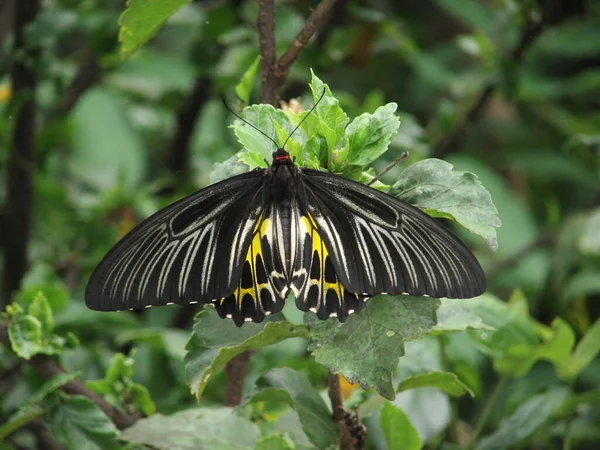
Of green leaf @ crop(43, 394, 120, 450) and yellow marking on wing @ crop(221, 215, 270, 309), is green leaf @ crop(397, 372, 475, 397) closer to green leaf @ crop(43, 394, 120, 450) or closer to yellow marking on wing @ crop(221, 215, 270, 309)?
yellow marking on wing @ crop(221, 215, 270, 309)

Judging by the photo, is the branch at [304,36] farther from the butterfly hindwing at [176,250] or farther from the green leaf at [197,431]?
the green leaf at [197,431]

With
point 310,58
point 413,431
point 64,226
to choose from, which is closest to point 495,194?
point 310,58

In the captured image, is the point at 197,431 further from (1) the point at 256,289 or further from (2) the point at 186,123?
(2) the point at 186,123

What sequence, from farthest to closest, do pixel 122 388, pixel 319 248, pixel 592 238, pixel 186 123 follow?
1. pixel 186 123
2. pixel 592 238
3. pixel 122 388
4. pixel 319 248

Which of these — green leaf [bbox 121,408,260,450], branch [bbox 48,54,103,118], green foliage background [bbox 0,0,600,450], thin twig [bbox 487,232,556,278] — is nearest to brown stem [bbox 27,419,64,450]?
green foliage background [bbox 0,0,600,450]

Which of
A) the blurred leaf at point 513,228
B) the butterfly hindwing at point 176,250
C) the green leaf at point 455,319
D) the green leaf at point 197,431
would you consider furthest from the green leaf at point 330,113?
the blurred leaf at point 513,228

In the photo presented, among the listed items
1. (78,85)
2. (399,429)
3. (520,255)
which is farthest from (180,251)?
(520,255)

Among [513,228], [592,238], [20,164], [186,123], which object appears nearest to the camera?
[20,164]
